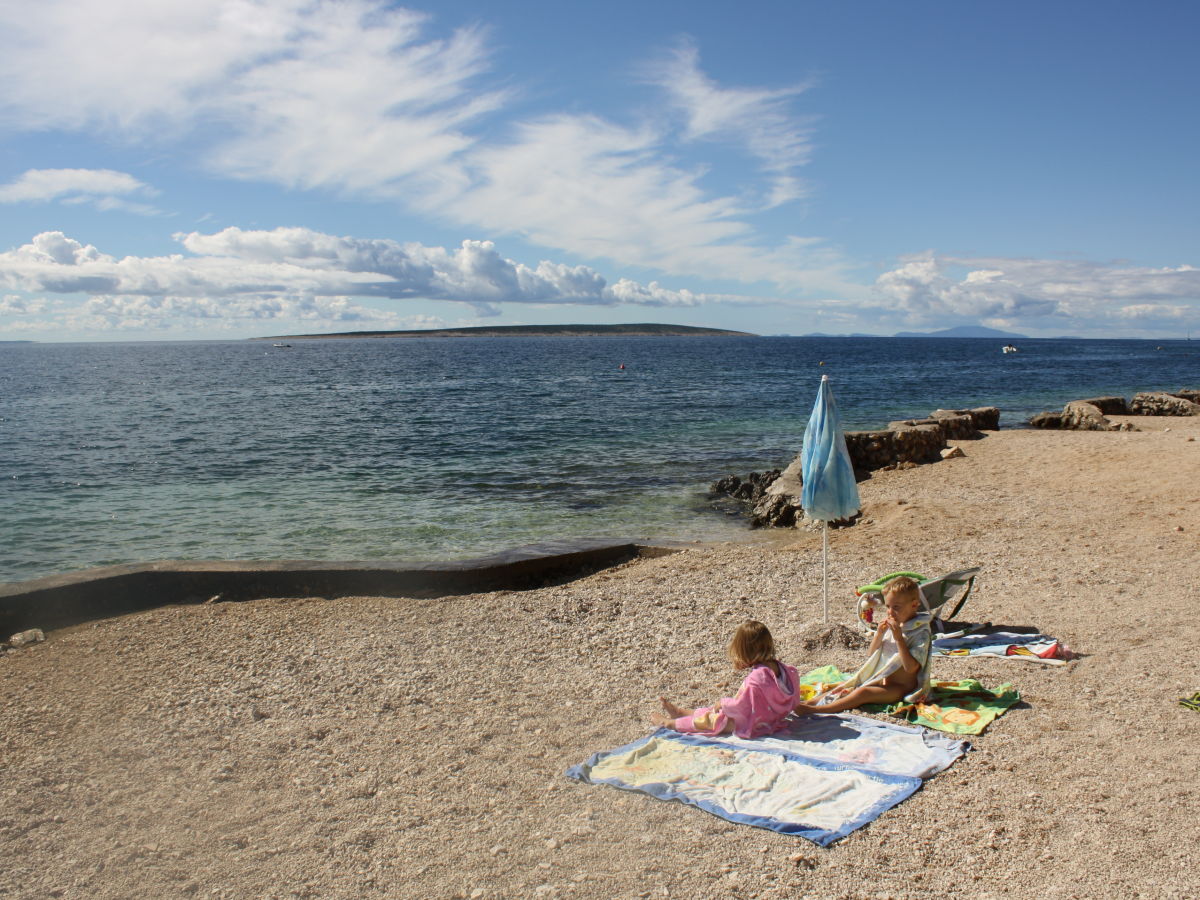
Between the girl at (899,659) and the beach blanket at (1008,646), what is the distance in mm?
1168

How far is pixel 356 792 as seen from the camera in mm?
4934

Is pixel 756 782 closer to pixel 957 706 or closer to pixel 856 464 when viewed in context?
pixel 957 706

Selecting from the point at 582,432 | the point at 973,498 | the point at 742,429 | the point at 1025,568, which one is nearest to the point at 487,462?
the point at 582,432

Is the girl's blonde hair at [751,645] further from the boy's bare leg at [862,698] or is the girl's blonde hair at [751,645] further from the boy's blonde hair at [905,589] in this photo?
the boy's blonde hair at [905,589]

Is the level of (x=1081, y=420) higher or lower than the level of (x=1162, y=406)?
lower

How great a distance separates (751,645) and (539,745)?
1.61 meters

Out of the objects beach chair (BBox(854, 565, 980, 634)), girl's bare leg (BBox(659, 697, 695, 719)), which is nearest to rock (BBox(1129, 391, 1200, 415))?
beach chair (BBox(854, 565, 980, 634))

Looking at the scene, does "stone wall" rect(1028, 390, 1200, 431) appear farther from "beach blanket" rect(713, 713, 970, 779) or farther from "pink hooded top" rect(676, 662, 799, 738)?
"pink hooded top" rect(676, 662, 799, 738)

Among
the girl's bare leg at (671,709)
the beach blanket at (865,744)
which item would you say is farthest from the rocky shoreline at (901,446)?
the girl's bare leg at (671,709)

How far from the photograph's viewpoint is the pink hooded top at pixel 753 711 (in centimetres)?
534

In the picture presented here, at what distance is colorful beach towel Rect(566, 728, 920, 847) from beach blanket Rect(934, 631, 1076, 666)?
7.76ft

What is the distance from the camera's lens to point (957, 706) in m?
5.59

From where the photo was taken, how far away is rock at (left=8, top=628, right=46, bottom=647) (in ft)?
26.0

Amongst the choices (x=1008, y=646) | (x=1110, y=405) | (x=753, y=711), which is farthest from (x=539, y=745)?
(x=1110, y=405)
